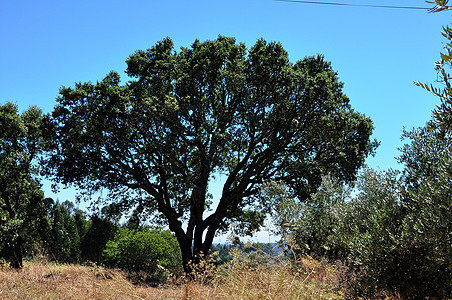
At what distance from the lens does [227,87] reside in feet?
50.9

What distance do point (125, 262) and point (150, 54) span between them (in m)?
16.5

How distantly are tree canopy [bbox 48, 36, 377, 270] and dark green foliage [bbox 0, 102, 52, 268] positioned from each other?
7.86 feet

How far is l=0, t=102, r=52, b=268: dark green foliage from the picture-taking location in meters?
16.2

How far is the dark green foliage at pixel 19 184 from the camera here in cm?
1619

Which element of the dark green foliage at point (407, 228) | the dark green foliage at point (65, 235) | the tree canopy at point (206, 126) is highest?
the tree canopy at point (206, 126)

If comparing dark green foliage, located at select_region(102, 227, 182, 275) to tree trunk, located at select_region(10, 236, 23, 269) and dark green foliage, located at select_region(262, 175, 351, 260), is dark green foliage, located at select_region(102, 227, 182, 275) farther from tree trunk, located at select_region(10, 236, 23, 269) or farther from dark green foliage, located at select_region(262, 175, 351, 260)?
dark green foliage, located at select_region(262, 175, 351, 260)

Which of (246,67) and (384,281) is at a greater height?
(246,67)

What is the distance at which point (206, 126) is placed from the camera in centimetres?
1499

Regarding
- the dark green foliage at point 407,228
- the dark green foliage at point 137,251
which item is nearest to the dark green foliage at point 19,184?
the dark green foliage at point 137,251

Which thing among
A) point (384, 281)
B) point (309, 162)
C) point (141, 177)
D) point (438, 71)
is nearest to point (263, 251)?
point (384, 281)

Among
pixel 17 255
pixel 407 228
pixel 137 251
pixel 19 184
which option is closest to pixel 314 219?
pixel 407 228

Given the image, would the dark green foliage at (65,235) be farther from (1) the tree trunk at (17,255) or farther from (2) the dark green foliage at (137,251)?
(1) the tree trunk at (17,255)

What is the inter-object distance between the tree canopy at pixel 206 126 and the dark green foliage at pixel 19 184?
94.4 inches

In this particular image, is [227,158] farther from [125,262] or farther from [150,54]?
[125,262]
